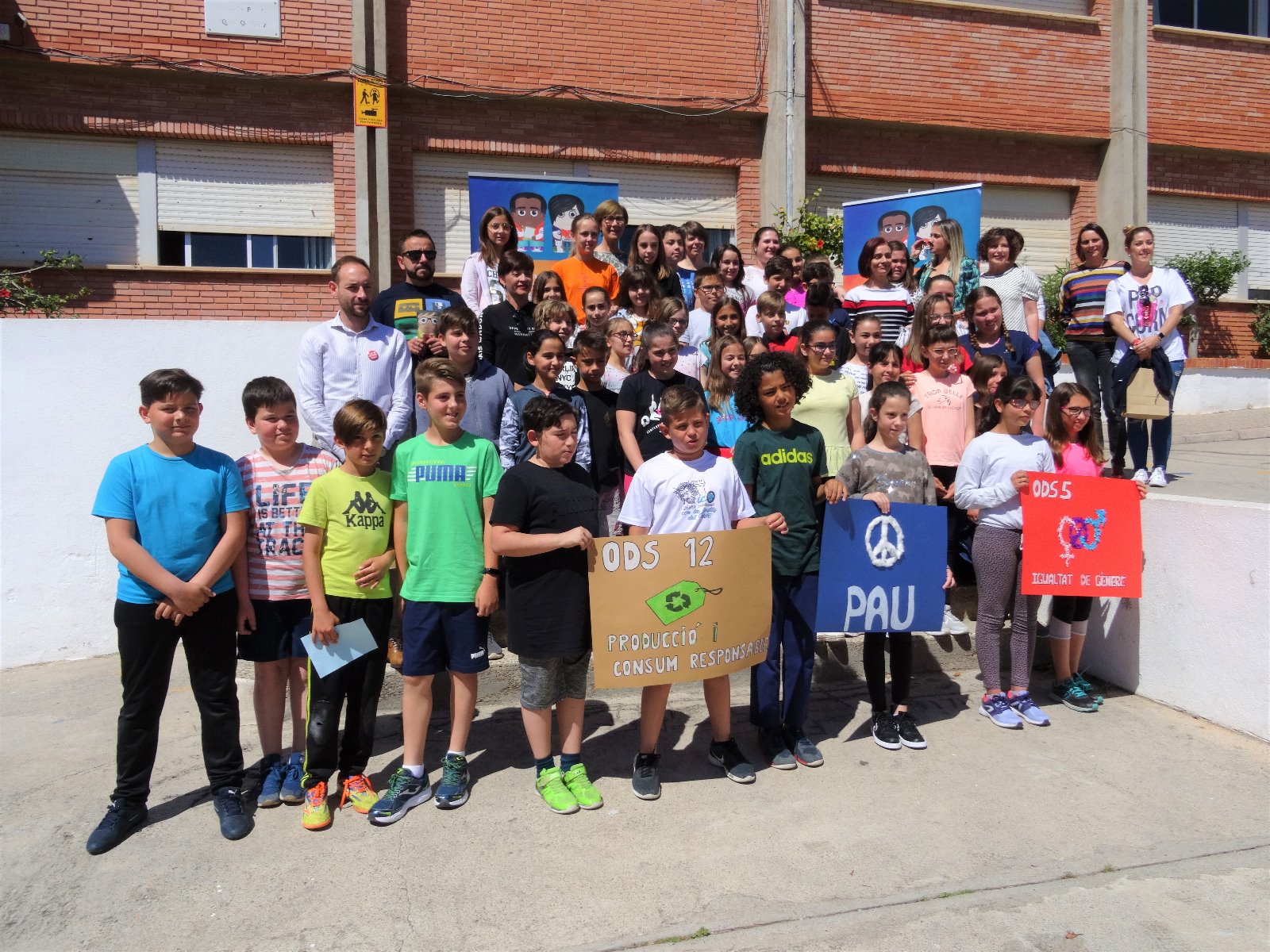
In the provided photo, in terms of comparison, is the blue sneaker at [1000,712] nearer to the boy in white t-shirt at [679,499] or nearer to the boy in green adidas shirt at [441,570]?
the boy in white t-shirt at [679,499]

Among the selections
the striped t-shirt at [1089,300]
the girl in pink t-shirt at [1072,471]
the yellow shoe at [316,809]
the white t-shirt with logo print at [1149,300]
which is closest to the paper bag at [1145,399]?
the white t-shirt with logo print at [1149,300]

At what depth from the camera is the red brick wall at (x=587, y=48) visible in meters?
12.3

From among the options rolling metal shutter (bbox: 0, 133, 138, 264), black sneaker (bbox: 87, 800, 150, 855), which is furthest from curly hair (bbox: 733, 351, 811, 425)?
rolling metal shutter (bbox: 0, 133, 138, 264)

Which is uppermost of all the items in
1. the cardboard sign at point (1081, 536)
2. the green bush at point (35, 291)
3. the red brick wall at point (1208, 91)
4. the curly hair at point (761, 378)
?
the red brick wall at point (1208, 91)

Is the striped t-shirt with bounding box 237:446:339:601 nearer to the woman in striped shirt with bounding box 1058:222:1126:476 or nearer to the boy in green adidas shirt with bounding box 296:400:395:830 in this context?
the boy in green adidas shirt with bounding box 296:400:395:830

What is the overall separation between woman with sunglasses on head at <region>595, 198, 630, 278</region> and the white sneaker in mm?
3465

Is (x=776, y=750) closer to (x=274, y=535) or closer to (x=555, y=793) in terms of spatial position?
Result: (x=555, y=793)

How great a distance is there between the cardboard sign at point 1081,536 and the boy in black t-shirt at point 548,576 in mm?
2430

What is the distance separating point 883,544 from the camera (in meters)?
4.71

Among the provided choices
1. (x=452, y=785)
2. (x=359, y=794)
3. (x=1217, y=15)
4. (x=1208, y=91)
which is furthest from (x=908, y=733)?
(x=1217, y=15)

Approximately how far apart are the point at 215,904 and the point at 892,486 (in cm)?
349

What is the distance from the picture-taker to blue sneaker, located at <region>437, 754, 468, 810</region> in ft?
13.1

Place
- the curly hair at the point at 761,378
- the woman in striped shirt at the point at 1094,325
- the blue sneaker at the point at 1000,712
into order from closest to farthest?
the curly hair at the point at 761,378 < the blue sneaker at the point at 1000,712 < the woman in striped shirt at the point at 1094,325

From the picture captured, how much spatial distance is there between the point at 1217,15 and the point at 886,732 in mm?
17170
